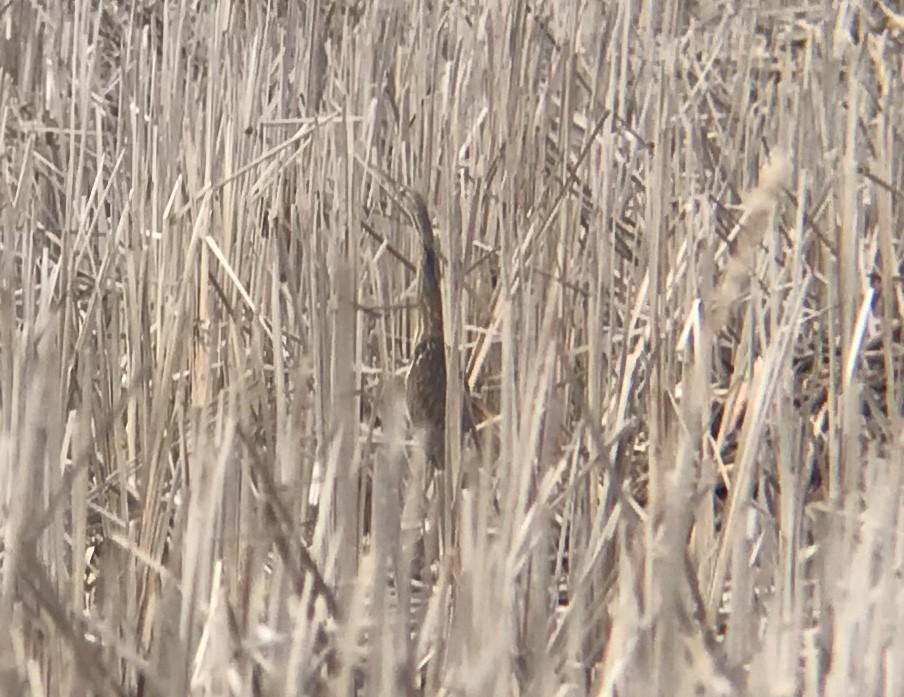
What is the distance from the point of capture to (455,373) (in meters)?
0.97

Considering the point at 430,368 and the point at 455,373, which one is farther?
the point at 430,368

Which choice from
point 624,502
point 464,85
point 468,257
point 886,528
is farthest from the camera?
point 464,85

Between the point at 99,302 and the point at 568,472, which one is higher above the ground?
the point at 99,302

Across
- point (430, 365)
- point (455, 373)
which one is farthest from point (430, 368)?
point (455, 373)

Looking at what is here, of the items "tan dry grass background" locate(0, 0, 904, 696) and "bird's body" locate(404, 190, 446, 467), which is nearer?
"tan dry grass background" locate(0, 0, 904, 696)

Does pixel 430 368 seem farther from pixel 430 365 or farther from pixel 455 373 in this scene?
pixel 455 373

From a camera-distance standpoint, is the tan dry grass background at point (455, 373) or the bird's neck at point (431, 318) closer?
the tan dry grass background at point (455, 373)

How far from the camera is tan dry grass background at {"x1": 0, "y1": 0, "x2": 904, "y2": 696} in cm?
70

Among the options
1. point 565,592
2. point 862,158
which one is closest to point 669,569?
point 565,592

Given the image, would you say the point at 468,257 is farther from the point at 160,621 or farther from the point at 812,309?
the point at 160,621

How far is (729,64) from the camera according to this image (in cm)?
192

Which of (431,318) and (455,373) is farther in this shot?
(431,318)

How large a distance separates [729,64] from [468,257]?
0.83 meters

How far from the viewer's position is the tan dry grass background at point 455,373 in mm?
700
